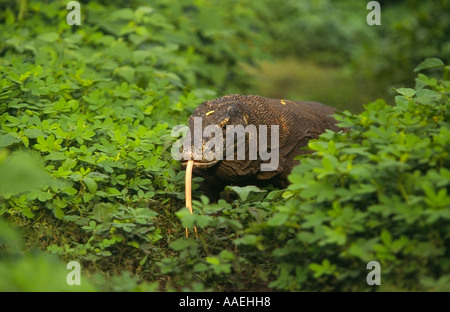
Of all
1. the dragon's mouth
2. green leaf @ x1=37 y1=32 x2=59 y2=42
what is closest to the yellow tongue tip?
the dragon's mouth

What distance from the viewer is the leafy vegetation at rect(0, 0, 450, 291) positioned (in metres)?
3.13

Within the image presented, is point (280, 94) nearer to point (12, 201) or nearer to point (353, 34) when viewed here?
point (353, 34)

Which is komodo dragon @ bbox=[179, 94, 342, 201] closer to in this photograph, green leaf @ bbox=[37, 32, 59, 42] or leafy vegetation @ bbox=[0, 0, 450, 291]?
leafy vegetation @ bbox=[0, 0, 450, 291]

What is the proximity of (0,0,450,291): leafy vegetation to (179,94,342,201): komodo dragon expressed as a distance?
6.5 inches

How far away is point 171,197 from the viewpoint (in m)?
4.39

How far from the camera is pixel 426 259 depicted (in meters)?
3.10

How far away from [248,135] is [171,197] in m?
0.65

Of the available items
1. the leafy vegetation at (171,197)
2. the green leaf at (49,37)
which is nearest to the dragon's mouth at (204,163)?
the leafy vegetation at (171,197)

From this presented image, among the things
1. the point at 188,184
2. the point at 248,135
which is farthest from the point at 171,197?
the point at 248,135

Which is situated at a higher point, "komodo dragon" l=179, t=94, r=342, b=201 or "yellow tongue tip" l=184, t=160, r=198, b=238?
"komodo dragon" l=179, t=94, r=342, b=201

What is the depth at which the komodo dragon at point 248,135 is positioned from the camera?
421cm
